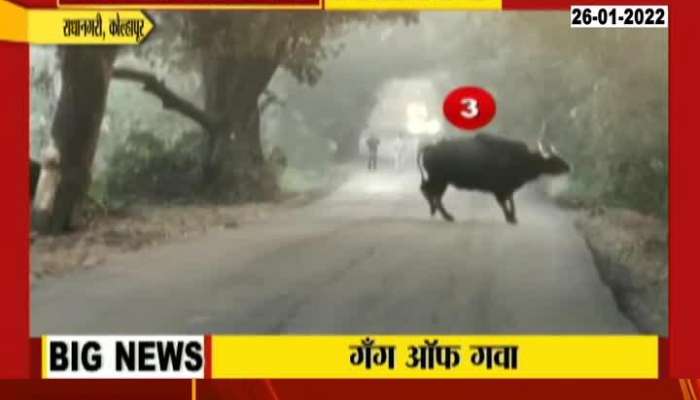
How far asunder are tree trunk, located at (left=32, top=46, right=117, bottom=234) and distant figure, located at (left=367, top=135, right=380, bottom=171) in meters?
0.57

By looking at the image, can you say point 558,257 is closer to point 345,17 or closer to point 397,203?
point 397,203

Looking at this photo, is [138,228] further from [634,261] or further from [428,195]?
[634,261]

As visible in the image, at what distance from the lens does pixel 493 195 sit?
1931 millimetres

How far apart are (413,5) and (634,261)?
0.70 m

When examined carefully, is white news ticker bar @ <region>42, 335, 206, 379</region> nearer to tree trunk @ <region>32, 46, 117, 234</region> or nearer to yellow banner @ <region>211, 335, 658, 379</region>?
yellow banner @ <region>211, 335, 658, 379</region>

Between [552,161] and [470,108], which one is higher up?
[470,108]

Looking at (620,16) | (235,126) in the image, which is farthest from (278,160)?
(620,16)

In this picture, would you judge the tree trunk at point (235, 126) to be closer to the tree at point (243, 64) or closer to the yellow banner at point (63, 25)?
the tree at point (243, 64)

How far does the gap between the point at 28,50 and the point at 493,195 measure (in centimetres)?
101

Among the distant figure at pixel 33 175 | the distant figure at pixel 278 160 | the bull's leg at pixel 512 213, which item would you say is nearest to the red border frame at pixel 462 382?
the distant figure at pixel 33 175

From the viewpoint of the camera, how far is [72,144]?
188cm

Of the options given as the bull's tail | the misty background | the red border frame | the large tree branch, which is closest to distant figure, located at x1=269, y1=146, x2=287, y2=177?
the misty background

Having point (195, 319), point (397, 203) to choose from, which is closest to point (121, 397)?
point (195, 319)

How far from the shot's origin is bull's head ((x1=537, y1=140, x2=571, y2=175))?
1.88 metres
